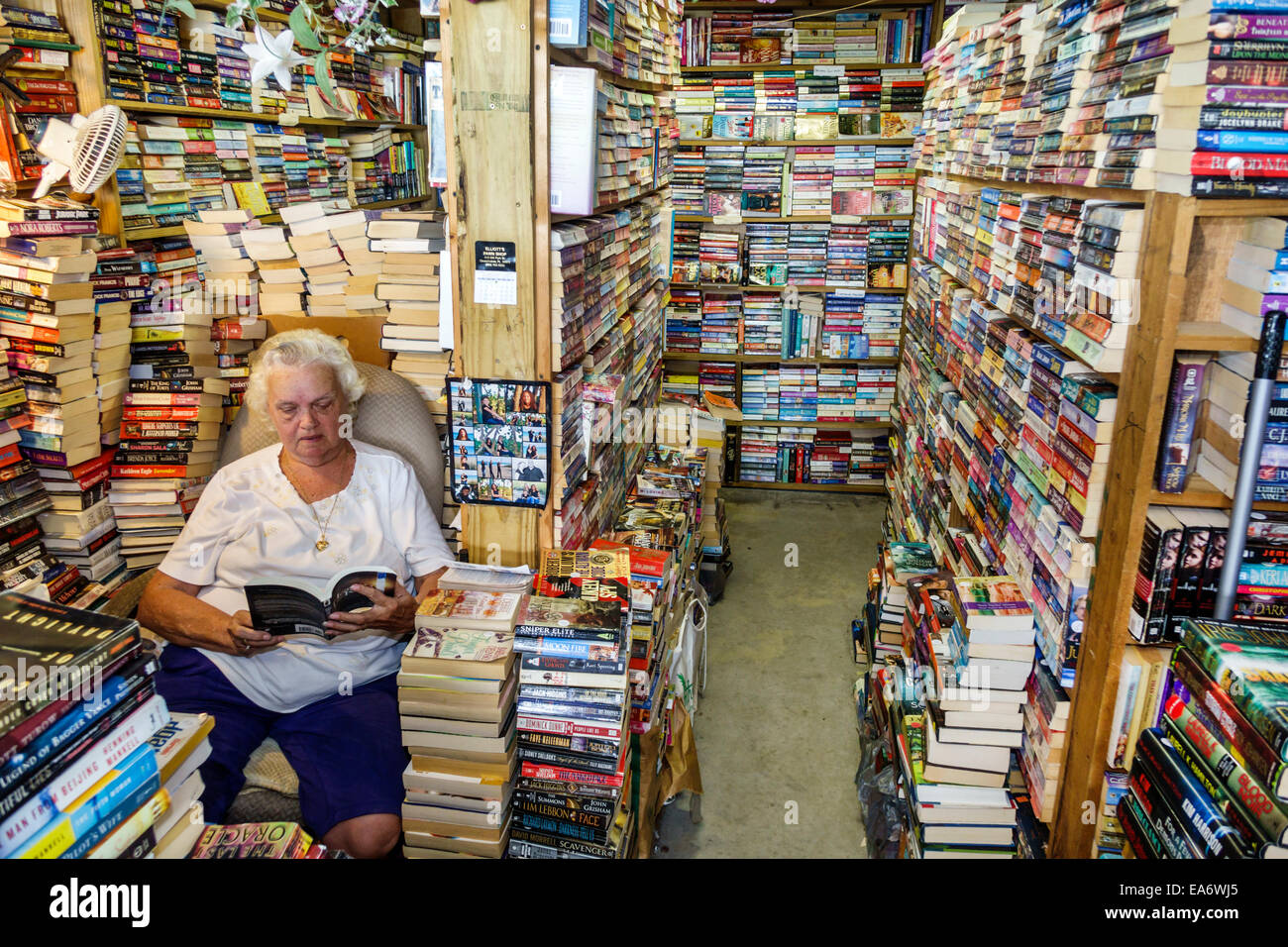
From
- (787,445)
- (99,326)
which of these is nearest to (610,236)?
(99,326)

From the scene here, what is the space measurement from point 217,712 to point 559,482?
45.7 inches

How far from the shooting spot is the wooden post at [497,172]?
2.27 m

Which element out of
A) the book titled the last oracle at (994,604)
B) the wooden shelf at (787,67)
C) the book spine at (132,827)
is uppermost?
the wooden shelf at (787,67)

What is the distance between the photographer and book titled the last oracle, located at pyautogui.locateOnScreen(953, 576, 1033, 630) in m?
2.36

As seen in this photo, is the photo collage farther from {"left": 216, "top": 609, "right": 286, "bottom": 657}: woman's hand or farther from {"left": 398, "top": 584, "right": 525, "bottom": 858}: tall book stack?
{"left": 216, "top": 609, "right": 286, "bottom": 657}: woman's hand

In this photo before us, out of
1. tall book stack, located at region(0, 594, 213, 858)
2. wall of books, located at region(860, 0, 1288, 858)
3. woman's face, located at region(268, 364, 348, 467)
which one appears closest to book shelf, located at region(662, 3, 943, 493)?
wall of books, located at region(860, 0, 1288, 858)

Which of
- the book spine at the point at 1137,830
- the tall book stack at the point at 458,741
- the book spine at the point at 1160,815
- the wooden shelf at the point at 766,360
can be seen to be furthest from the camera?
the wooden shelf at the point at 766,360

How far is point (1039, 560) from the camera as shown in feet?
7.90

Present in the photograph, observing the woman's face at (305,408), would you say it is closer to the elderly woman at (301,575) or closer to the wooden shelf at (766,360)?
the elderly woman at (301,575)

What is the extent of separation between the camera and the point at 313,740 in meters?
2.38

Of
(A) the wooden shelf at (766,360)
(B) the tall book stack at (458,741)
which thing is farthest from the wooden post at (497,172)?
(A) the wooden shelf at (766,360)

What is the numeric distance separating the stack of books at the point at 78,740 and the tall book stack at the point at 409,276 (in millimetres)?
1695

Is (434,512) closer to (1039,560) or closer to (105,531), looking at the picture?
Result: (105,531)

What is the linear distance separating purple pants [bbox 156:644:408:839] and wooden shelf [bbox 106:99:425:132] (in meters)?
2.22
